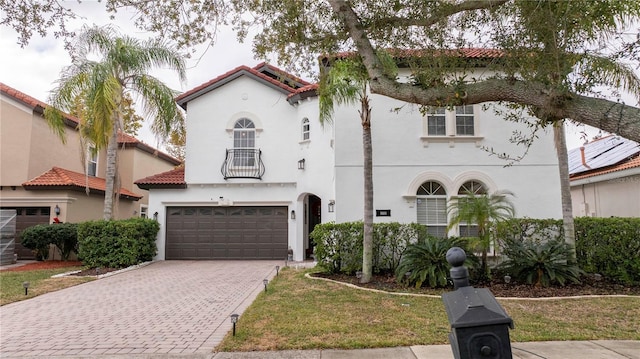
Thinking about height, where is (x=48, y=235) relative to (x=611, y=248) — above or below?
above

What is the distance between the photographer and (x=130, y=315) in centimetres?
708

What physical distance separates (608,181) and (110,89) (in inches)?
770

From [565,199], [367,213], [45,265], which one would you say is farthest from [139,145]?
[565,199]

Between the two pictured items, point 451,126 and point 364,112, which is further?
point 451,126

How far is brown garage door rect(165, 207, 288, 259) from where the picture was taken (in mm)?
16250

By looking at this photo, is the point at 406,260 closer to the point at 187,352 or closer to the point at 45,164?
the point at 187,352

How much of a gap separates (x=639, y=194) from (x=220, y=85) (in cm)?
1700

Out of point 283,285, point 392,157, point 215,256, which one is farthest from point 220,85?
point 283,285

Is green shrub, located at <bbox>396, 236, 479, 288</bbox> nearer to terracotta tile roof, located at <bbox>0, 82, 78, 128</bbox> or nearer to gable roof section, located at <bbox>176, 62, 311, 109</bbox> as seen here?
gable roof section, located at <bbox>176, 62, 311, 109</bbox>

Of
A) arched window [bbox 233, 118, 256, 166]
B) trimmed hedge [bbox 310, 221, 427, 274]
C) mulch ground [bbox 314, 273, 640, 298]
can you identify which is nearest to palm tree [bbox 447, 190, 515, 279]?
mulch ground [bbox 314, 273, 640, 298]

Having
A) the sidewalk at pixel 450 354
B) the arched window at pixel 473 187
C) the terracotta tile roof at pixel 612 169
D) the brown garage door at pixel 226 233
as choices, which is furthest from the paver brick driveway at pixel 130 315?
the terracotta tile roof at pixel 612 169

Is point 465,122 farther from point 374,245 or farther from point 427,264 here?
point 427,264

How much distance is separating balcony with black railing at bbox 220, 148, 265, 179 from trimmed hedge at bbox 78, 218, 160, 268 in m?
4.17

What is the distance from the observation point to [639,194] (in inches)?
569
